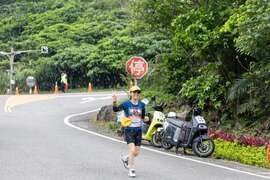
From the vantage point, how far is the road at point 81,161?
10836 mm

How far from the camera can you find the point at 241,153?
1385 cm

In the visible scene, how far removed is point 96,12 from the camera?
65562 millimetres

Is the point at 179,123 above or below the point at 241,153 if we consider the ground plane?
above

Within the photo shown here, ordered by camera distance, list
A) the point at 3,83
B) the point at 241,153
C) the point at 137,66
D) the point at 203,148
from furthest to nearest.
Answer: the point at 3,83 → the point at 137,66 → the point at 203,148 → the point at 241,153

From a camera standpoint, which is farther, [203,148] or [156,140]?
[156,140]

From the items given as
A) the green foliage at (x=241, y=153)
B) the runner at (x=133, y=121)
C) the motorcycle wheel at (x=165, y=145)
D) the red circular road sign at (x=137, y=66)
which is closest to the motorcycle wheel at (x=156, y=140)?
the motorcycle wheel at (x=165, y=145)

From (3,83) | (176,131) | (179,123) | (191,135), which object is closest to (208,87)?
(179,123)

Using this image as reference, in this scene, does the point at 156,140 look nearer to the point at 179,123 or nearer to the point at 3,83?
the point at 179,123

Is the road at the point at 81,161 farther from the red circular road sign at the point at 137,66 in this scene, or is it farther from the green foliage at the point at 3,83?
the green foliage at the point at 3,83

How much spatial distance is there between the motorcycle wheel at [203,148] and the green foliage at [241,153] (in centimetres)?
29

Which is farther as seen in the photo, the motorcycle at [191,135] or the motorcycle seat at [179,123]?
the motorcycle seat at [179,123]

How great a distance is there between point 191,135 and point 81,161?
3.23 metres

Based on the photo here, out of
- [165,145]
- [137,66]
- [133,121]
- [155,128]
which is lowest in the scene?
[165,145]

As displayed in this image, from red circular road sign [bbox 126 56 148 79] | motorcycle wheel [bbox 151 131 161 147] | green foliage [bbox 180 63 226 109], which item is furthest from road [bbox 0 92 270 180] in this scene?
green foliage [bbox 180 63 226 109]
